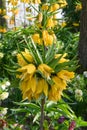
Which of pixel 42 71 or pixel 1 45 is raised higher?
pixel 42 71

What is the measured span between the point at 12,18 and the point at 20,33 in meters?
1.21

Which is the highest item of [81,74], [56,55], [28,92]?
[56,55]

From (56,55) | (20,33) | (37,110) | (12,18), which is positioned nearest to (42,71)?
(56,55)

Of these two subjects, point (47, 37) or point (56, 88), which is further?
point (47, 37)

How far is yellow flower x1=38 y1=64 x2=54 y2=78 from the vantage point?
228 centimetres

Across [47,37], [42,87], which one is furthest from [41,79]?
[47,37]

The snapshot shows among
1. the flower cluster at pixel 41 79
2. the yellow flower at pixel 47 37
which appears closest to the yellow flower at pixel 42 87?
the flower cluster at pixel 41 79

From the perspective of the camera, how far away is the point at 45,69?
7.52 ft

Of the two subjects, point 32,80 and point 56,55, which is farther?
point 56,55

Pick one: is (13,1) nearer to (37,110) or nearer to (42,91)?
(37,110)

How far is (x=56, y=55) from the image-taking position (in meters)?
2.46

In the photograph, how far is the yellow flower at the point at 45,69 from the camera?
2.28m

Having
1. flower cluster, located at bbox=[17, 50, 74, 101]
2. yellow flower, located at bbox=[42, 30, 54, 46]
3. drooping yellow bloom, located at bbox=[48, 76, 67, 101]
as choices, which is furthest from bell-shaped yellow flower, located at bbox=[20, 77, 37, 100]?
yellow flower, located at bbox=[42, 30, 54, 46]

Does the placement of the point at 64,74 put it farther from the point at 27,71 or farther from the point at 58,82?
the point at 27,71
